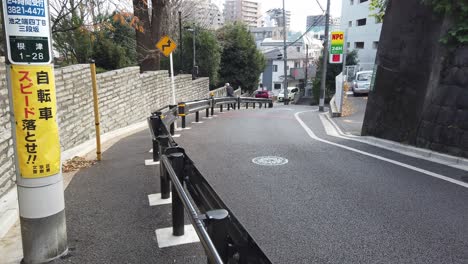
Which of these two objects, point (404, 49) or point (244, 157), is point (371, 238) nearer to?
point (244, 157)

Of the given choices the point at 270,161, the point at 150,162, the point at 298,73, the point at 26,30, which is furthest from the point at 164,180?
the point at 298,73

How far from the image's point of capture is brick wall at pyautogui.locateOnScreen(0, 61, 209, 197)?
5355 mm

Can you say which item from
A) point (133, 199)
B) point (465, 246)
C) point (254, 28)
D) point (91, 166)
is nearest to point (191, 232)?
point (133, 199)

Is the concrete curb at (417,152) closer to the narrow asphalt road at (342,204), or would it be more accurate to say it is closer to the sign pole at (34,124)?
the narrow asphalt road at (342,204)

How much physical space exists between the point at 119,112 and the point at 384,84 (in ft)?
27.1

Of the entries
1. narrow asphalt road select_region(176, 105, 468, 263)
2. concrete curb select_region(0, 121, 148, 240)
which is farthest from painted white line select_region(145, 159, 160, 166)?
concrete curb select_region(0, 121, 148, 240)

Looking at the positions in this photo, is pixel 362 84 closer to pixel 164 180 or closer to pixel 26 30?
pixel 164 180

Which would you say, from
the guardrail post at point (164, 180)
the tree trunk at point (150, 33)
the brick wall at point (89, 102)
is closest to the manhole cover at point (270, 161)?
the guardrail post at point (164, 180)

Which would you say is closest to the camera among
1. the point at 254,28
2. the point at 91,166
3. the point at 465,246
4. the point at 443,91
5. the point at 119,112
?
the point at 465,246

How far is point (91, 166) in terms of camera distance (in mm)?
7086

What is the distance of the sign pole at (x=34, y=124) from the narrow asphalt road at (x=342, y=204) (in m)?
2.15

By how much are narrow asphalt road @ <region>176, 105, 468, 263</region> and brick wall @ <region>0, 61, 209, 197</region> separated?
110 inches

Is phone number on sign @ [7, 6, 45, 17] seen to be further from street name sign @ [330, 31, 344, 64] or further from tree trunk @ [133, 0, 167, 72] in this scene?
street name sign @ [330, 31, 344, 64]

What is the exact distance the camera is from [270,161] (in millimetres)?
7695
